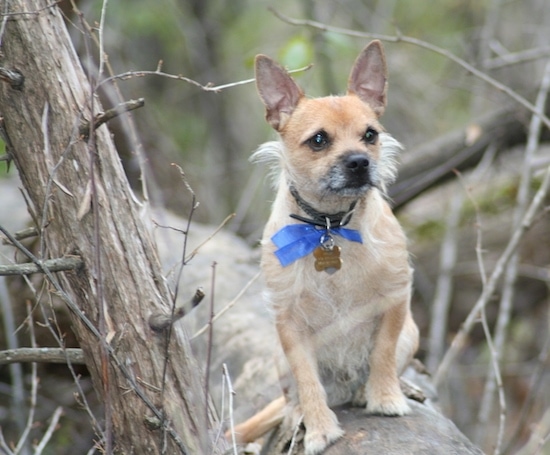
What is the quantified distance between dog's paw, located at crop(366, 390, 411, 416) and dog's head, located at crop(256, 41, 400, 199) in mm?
1007

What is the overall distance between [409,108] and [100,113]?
7408mm

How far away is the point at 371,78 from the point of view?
410 centimetres

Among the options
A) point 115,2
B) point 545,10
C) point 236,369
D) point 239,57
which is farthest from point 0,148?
point 545,10

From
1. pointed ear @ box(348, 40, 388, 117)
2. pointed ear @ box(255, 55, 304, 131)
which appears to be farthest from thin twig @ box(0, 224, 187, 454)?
pointed ear @ box(348, 40, 388, 117)

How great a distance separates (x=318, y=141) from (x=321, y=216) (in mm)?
379

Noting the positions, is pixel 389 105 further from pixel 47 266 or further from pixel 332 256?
pixel 47 266

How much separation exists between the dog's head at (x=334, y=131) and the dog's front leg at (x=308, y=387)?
70cm

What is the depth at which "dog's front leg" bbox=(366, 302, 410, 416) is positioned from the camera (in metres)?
3.82

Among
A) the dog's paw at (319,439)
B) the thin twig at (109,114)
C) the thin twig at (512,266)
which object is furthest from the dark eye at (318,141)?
the thin twig at (512,266)

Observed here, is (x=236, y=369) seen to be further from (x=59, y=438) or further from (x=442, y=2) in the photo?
(x=442, y=2)

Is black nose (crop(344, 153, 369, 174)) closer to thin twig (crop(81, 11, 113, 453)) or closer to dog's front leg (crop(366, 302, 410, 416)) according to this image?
dog's front leg (crop(366, 302, 410, 416))

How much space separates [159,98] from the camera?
10.8 meters

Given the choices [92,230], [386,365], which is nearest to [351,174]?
[386,365]

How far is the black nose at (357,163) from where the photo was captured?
369 centimetres
